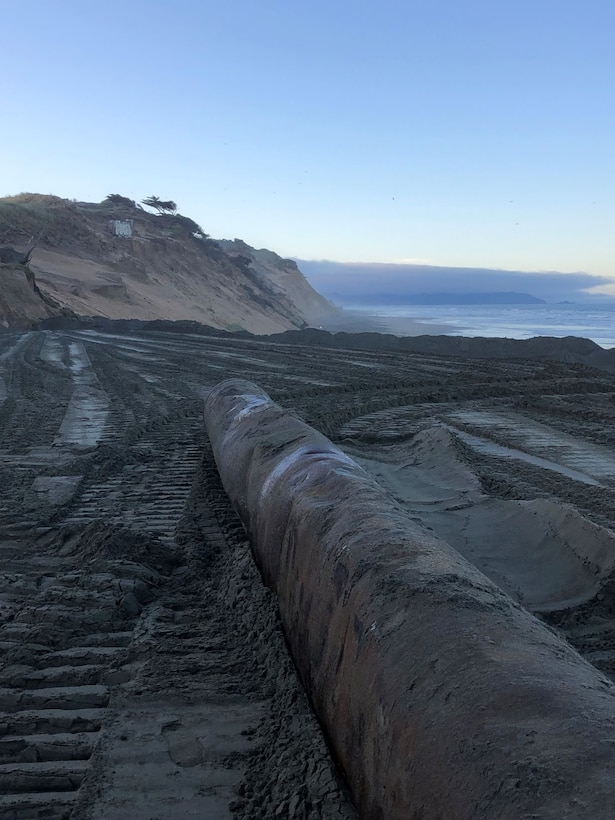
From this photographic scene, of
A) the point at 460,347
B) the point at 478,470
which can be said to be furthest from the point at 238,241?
the point at 478,470

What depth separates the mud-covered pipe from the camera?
140cm

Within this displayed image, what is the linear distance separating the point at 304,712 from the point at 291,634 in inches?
15.5

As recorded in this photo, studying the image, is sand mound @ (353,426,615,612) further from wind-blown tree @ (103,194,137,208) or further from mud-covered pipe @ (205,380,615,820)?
wind-blown tree @ (103,194,137,208)

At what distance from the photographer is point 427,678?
5.76 feet

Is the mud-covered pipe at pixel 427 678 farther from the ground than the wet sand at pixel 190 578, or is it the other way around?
the mud-covered pipe at pixel 427 678

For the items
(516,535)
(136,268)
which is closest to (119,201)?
(136,268)

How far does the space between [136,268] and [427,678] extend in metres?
40.9

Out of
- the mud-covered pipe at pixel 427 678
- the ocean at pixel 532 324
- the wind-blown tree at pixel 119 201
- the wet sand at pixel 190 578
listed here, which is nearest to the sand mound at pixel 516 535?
the wet sand at pixel 190 578

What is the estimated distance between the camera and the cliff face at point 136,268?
1297 inches

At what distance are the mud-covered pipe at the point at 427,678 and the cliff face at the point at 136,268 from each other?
1073 inches

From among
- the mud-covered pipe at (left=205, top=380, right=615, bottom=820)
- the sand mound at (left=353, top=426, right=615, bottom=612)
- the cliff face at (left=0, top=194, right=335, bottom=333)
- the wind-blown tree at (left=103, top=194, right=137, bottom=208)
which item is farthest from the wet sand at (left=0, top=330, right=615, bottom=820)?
the wind-blown tree at (left=103, top=194, right=137, bottom=208)

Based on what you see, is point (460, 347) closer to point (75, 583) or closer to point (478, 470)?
point (478, 470)

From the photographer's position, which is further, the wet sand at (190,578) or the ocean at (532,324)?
the ocean at (532,324)

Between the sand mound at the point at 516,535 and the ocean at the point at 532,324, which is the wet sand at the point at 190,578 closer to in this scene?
the sand mound at the point at 516,535
